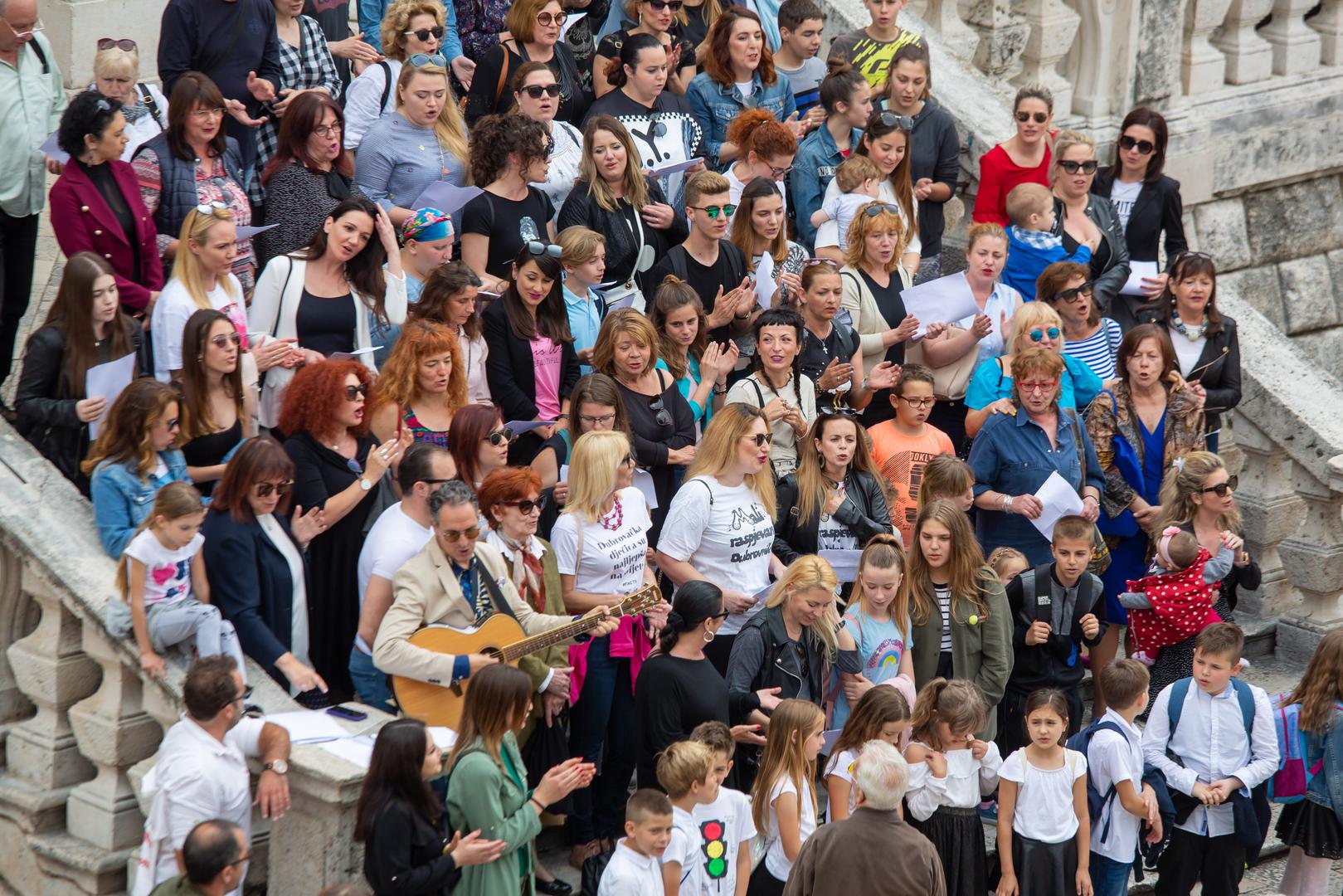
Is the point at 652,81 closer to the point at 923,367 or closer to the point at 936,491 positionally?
the point at 923,367

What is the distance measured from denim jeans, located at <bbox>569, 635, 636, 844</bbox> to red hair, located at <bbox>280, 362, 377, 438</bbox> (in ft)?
4.22

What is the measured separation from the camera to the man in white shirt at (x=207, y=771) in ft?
19.5

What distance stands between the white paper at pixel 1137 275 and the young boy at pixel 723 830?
4.18 m

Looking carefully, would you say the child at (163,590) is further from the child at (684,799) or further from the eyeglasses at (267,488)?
the child at (684,799)

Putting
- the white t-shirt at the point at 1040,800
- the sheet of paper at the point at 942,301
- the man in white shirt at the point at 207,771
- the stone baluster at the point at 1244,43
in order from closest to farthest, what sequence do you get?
1. the man in white shirt at the point at 207,771
2. the white t-shirt at the point at 1040,800
3. the sheet of paper at the point at 942,301
4. the stone baluster at the point at 1244,43

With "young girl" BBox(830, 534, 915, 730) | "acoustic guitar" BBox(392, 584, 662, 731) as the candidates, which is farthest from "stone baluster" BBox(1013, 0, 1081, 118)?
"acoustic guitar" BBox(392, 584, 662, 731)

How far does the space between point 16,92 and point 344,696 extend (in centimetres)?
286

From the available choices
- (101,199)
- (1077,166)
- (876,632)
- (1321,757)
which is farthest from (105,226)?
(1321,757)

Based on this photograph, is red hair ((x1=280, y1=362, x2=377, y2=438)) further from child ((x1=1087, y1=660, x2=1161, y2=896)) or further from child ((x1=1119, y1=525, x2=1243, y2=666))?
child ((x1=1119, y1=525, x2=1243, y2=666))

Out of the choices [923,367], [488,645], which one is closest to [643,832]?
[488,645]

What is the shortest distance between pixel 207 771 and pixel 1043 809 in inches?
122

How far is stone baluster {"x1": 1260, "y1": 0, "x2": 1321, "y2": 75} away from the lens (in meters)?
12.2

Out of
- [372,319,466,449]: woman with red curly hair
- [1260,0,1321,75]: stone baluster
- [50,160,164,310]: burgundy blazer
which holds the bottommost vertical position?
[1260,0,1321,75]: stone baluster

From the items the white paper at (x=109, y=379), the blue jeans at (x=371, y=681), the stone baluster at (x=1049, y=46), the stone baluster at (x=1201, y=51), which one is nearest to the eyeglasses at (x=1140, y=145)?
the stone baluster at (x=1049, y=46)
